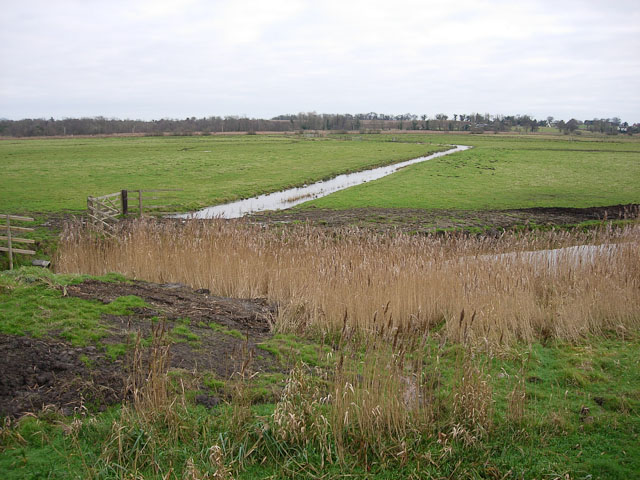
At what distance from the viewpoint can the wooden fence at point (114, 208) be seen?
64.2ft

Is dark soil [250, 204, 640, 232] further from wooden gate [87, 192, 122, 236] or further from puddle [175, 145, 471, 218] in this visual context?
A: wooden gate [87, 192, 122, 236]

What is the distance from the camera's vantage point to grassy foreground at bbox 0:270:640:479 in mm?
4621

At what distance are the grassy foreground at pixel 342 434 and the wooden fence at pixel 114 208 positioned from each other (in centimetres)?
1409

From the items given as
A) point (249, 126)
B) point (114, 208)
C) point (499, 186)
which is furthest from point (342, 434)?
point (249, 126)

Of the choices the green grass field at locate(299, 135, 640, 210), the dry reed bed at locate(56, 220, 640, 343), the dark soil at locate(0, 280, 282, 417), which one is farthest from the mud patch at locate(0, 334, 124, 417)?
the green grass field at locate(299, 135, 640, 210)

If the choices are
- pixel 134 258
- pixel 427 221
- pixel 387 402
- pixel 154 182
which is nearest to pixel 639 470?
pixel 387 402

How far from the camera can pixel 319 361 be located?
6762mm

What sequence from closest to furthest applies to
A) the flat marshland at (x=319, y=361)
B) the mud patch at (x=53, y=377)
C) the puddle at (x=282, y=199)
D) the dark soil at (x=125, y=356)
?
the flat marshland at (x=319, y=361) < the mud patch at (x=53, y=377) < the dark soil at (x=125, y=356) < the puddle at (x=282, y=199)

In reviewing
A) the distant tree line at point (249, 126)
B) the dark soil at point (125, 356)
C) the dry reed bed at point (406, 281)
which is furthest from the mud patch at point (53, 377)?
the distant tree line at point (249, 126)

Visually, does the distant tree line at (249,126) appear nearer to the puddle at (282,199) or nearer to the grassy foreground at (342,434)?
the puddle at (282,199)

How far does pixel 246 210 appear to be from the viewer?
27062mm

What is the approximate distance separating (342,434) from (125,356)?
3.21 metres

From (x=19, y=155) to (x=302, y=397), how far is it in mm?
68251

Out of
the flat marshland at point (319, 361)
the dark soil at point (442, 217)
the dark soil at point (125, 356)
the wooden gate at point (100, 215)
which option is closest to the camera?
the flat marshland at point (319, 361)
